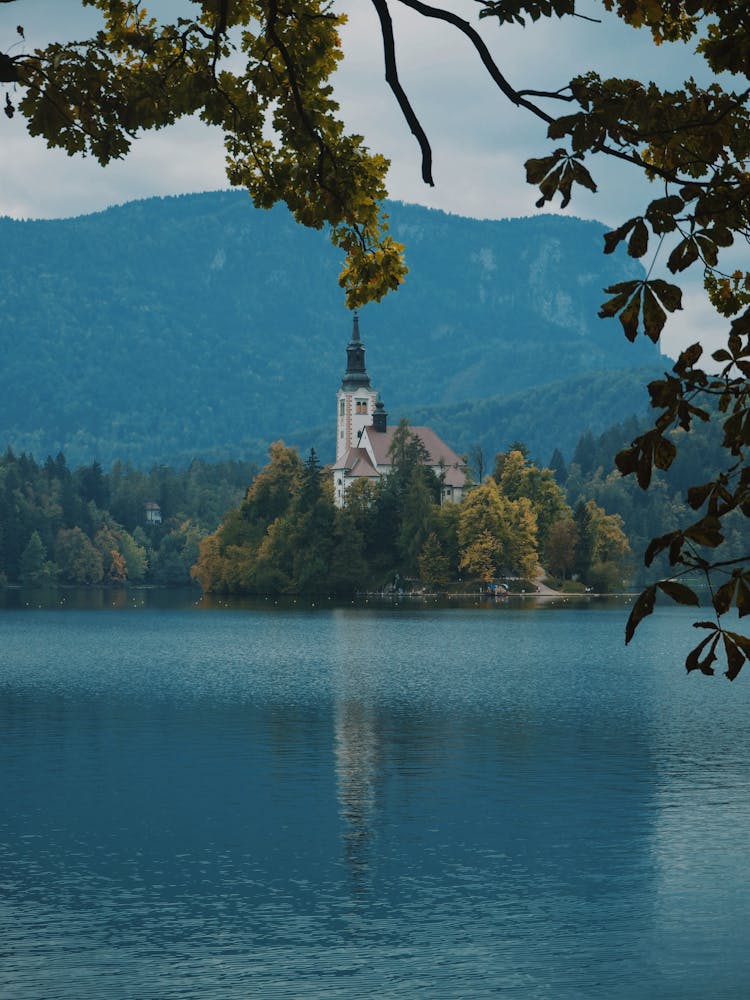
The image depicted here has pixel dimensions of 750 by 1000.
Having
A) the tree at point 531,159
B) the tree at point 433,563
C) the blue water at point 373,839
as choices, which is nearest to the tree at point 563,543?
the tree at point 433,563

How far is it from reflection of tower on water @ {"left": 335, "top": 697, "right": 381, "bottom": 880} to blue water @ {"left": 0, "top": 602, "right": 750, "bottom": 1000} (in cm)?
14

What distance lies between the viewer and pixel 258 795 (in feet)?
125

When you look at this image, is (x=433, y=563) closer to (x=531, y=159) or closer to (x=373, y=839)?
(x=373, y=839)

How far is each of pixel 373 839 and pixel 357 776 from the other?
9.05 meters

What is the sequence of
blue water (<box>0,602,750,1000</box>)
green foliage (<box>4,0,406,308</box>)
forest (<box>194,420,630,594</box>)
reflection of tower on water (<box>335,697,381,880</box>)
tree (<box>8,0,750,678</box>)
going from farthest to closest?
forest (<box>194,420,630,594</box>) < reflection of tower on water (<box>335,697,381,880</box>) < blue water (<box>0,602,750,1000</box>) < green foliage (<box>4,0,406,308</box>) < tree (<box>8,0,750,678</box>)

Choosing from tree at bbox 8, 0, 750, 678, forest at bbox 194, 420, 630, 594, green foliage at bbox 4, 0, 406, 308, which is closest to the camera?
tree at bbox 8, 0, 750, 678

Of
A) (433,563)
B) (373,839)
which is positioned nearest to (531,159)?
(373,839)

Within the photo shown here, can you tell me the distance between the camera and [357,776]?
41.5 metres

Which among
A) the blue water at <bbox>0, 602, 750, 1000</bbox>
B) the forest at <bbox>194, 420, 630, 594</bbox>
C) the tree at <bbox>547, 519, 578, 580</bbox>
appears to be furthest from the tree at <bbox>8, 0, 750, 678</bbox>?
the tree at <bbox>547, 519, 578, 580</bbox>

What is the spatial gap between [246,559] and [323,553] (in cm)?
1184

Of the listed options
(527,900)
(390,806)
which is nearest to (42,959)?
(527,900)

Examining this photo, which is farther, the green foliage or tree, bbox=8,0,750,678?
the green foliage

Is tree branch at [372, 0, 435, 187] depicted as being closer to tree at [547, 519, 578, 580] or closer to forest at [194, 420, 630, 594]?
forest at [194, 420, 630, 594]

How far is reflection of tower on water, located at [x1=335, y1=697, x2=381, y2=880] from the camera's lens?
31.6m
